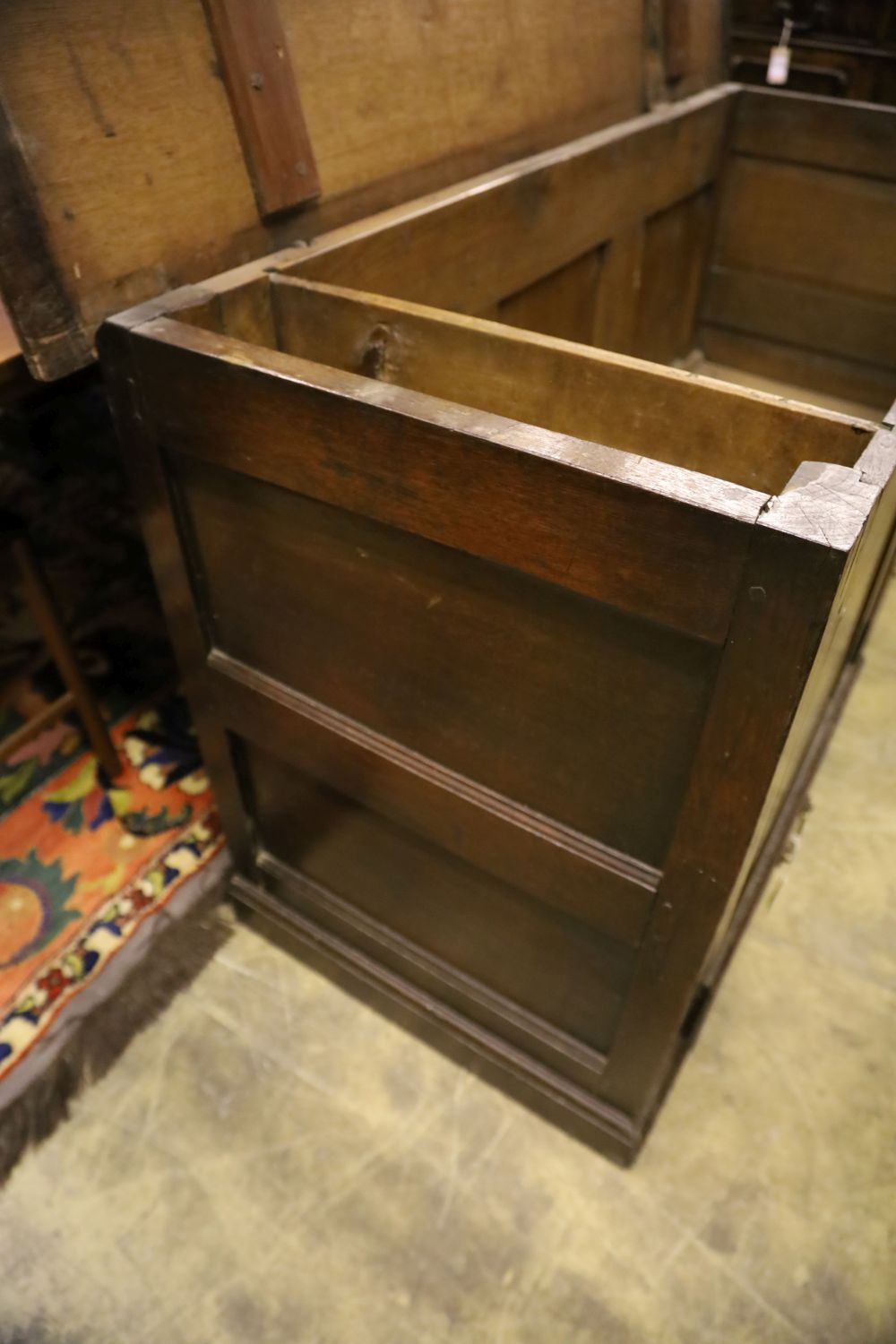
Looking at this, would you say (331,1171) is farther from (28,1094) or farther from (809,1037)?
(809,1037)

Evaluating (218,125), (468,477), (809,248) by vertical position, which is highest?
(218,125)

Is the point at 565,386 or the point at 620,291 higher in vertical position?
the point at 565,386

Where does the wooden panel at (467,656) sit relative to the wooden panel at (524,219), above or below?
below

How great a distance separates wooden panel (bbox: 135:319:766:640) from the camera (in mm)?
658

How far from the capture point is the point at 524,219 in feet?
4.38

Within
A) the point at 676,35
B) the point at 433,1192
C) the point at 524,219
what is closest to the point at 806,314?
the point at 676,35

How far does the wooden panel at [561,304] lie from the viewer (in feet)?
4.72

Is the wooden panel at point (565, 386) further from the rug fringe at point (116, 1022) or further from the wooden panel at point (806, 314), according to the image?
the wooden panel at point (806, 314)

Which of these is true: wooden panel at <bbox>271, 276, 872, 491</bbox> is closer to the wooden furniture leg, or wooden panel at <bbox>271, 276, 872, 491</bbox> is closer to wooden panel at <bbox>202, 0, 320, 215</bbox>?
wooden panel at <bbox>202, 0, 320, 215</bbox>

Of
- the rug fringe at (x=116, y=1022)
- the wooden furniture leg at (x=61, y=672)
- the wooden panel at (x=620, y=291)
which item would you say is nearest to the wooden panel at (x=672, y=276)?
the wooden panel at (x=620, y=291)

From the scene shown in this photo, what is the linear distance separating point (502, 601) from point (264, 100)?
666 millimetres

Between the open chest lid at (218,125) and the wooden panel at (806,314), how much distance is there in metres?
0.69

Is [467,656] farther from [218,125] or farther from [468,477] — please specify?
[218,125]

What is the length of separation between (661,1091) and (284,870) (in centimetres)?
66
